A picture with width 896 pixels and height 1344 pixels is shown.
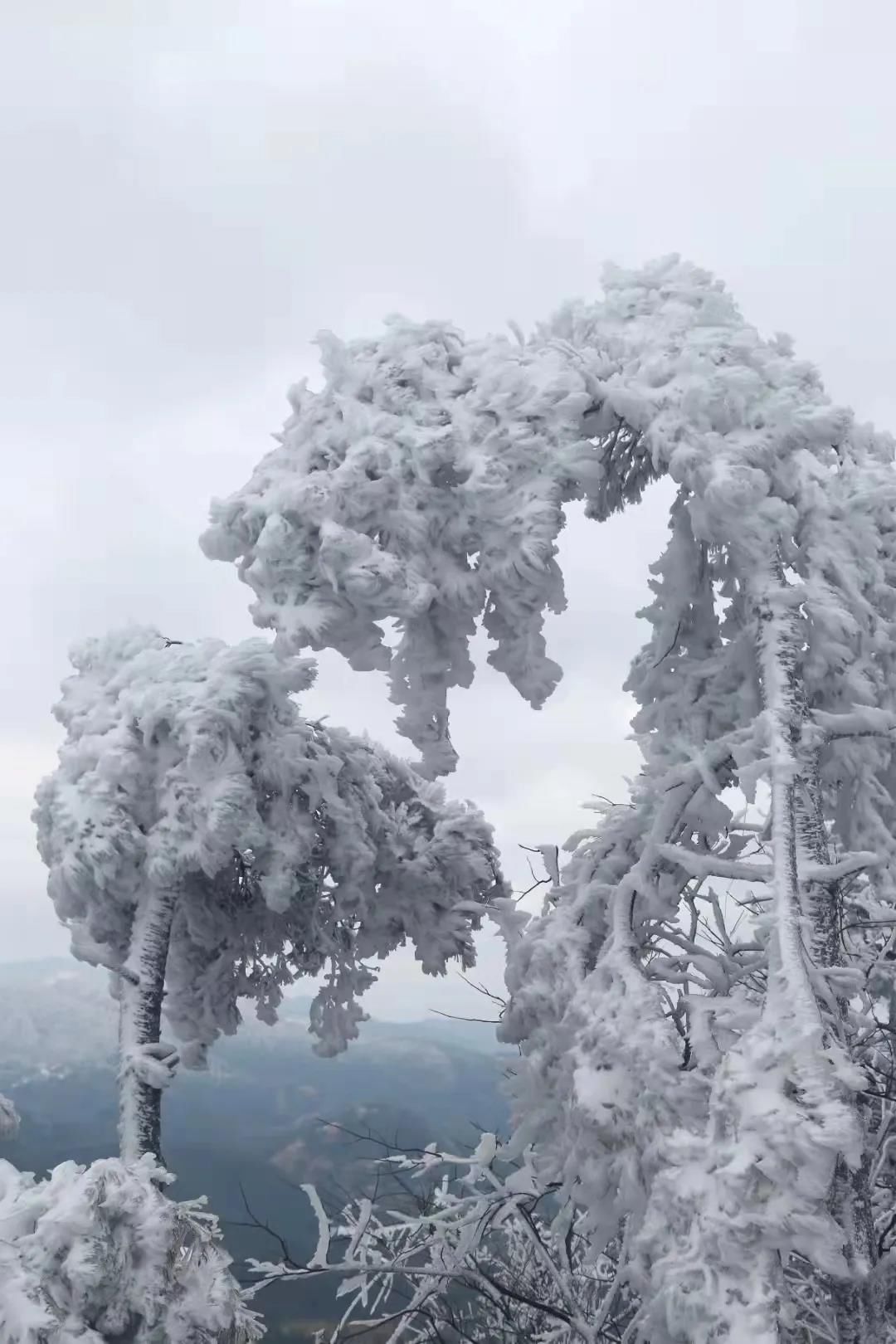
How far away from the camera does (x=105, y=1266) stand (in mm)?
4691

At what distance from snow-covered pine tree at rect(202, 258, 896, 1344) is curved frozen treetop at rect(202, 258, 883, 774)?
17 millimetres

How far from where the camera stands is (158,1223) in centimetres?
488

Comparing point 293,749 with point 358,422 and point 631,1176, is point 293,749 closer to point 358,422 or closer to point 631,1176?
point 358,422

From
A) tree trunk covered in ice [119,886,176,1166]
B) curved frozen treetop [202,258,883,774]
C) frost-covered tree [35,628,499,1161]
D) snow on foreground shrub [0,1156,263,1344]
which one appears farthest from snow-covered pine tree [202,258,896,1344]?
tree trunk covered in ice [119,886,176,1166]

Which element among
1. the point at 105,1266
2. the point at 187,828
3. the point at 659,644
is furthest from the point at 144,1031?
the point at 659,644

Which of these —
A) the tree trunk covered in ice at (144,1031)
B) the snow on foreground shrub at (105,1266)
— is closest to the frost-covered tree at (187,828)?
the tree trunk covered in ice at (144,1031)

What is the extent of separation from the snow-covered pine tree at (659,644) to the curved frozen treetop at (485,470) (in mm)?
17

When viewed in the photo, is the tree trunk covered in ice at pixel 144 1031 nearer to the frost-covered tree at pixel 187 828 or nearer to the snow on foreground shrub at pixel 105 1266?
the frost-covered tree at pixel 187 828

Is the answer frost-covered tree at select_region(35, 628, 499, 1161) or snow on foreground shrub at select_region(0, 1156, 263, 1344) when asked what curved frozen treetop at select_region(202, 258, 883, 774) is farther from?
snow on foreground shrub at select_region(0, 1156, 263, 1344)

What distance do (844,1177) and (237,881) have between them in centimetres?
525

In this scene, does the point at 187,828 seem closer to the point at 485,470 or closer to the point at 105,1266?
the point at 105,1266

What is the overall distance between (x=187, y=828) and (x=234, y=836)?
0.94 ft

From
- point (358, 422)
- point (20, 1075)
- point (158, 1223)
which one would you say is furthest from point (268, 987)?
point (20, 1075)

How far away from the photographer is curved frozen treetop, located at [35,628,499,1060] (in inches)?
258
